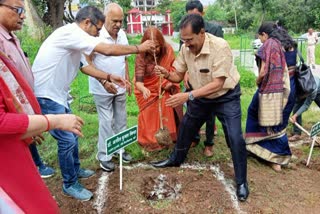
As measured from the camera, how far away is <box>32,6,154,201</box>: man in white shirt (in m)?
2.73

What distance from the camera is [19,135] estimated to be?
63.7 inches

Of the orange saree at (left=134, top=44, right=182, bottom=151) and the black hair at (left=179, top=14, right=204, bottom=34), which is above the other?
the black hair at (left=179, top=14, right=204, bottom=34)

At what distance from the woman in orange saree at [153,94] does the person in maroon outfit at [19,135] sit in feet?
6.41

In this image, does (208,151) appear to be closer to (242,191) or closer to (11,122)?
(242,191)

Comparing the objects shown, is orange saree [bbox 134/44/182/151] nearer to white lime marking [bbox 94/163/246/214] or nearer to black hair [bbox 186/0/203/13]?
white lime marking [bbox 94/163/246/214]

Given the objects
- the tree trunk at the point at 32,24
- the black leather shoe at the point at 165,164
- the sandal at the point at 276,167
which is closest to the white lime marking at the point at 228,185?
the black leather shoe at the point at 165,164

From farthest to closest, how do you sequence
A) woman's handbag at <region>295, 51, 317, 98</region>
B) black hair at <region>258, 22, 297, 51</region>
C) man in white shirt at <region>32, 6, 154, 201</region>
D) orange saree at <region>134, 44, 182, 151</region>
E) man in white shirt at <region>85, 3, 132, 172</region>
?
woman's handbag at <region>295, 51, 317, 98</region> < orange saree at <region>134, 44, 182, 151</region> < black hair at <region>258, 22, 297, 51</region> < man in white shirt at <region>85, 3, 132, 172</region> < man in white shirt at <region>32, 6, 154, 201</region>

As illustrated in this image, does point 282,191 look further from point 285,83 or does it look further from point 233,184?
point 285,83

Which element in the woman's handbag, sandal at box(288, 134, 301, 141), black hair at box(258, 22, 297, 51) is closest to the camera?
black hair at box(258, 22, 297, 51)

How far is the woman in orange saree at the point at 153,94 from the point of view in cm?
378

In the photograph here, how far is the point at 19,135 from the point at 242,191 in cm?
222

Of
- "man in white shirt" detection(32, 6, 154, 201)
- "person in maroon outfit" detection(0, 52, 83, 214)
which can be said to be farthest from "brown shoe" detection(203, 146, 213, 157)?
"person in maroon outfit" detection(0, 52, 83, 214)

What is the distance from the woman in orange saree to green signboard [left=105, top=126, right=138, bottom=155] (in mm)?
627

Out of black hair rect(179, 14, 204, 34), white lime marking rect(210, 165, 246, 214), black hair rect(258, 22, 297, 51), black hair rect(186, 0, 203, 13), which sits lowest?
white lime marking rect(210, 165, 246, 214)
